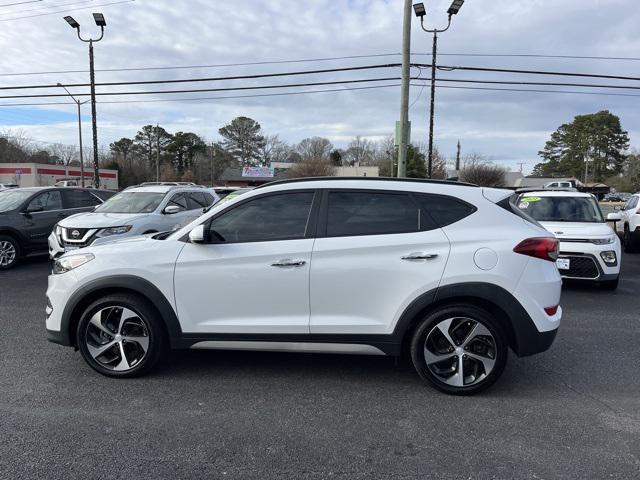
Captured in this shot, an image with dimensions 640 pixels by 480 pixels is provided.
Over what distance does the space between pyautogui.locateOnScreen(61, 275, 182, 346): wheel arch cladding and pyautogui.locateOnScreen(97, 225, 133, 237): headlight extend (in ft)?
16.0

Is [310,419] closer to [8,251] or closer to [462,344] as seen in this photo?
[462,344]

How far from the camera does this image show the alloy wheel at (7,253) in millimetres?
9727

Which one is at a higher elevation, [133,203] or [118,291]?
[133,203]

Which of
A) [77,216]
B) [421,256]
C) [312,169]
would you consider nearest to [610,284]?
[421,256]

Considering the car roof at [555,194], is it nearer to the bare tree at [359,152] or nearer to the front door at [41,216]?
the front door at [41,216]

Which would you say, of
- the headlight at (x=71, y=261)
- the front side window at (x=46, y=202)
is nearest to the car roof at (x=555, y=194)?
the headlight at (x=71, y=261)

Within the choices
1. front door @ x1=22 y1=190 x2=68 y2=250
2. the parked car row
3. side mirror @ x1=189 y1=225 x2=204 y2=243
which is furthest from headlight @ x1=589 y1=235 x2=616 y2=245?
front door @ x1=22 y1=190 x2=68 y2=250

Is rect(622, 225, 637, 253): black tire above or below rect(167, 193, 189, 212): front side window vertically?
below

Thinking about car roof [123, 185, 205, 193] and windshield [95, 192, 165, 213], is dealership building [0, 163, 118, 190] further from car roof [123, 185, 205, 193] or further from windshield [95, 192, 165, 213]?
windshield [95, 192, 165, 213]

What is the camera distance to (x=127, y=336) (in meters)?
4.08

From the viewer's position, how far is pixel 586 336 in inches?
215

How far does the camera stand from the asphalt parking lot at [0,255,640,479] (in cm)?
287

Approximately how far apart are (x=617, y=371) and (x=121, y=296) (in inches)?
180

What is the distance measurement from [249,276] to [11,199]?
9244 mm
